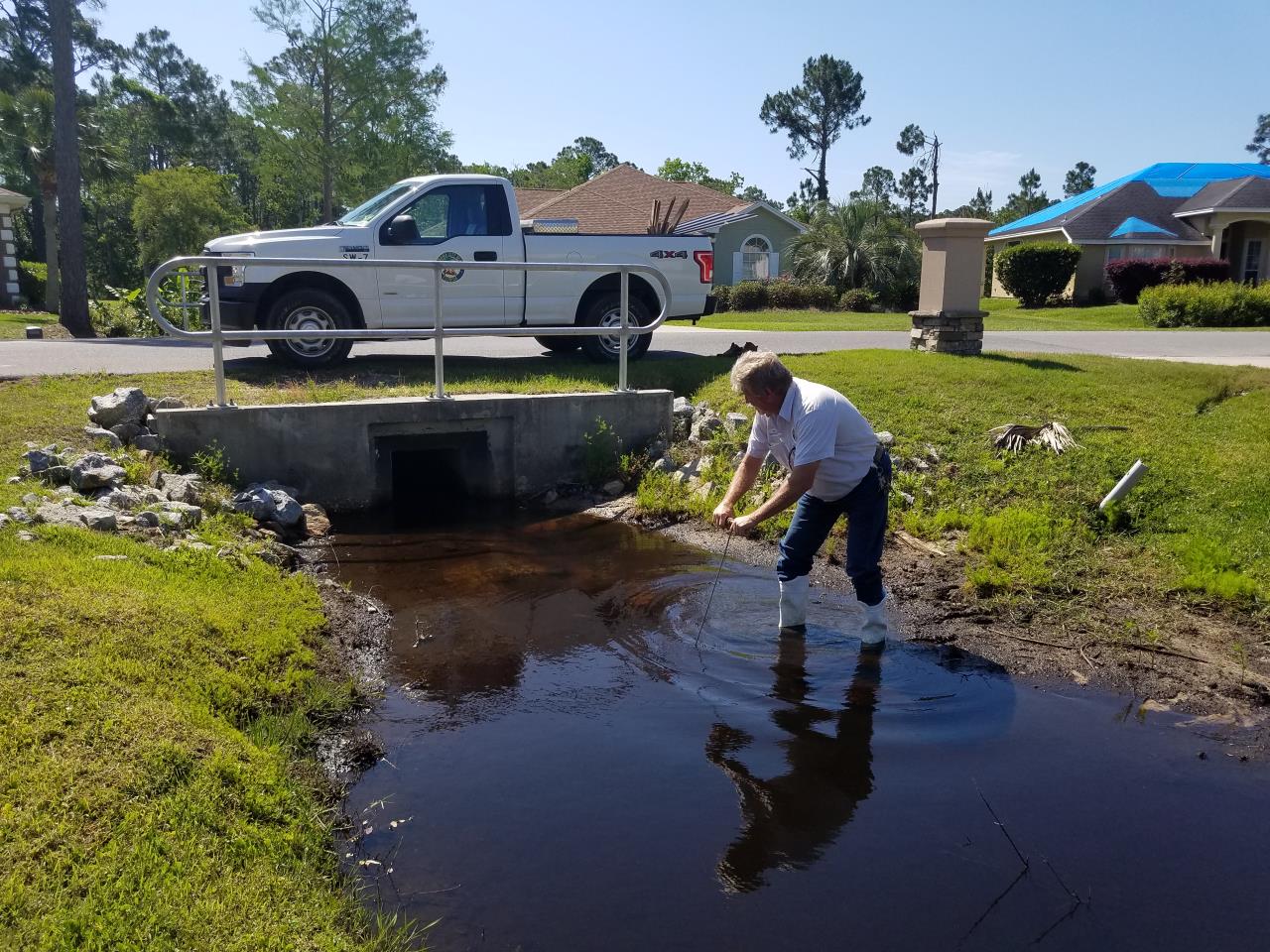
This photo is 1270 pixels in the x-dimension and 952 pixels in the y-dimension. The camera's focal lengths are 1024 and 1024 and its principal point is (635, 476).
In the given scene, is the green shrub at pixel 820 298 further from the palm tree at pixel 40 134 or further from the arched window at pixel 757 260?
the palm tree at pixel 40 134

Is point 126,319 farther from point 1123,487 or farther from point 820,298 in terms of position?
point 1123,487

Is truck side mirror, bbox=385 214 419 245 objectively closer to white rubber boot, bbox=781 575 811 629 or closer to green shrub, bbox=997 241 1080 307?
white rubber boot, bbox=781 575 811 629

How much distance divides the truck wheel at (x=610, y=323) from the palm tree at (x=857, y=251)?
22.0m

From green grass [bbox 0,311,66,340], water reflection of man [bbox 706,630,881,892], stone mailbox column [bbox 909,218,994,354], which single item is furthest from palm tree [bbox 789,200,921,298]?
water reflection of man [bbox 706,630,881,892]

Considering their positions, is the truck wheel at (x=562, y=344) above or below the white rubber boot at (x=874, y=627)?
above

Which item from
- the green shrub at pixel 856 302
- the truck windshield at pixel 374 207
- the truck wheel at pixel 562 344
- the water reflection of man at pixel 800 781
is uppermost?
the truck windshield at pixel 374 207

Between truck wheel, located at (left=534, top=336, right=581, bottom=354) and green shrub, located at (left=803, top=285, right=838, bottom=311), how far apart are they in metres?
19.7

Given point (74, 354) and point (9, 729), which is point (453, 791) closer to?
point (9, 729)

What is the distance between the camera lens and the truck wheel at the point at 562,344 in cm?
1333

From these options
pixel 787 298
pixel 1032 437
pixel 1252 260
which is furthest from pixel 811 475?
pixel 1252 260

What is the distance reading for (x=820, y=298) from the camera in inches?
1271

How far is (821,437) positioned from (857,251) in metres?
30.5

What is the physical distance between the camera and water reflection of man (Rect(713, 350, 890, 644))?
5340 mm

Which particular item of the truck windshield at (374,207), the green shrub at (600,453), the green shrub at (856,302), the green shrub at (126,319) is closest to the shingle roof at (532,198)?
the green shrub at (856,302)
